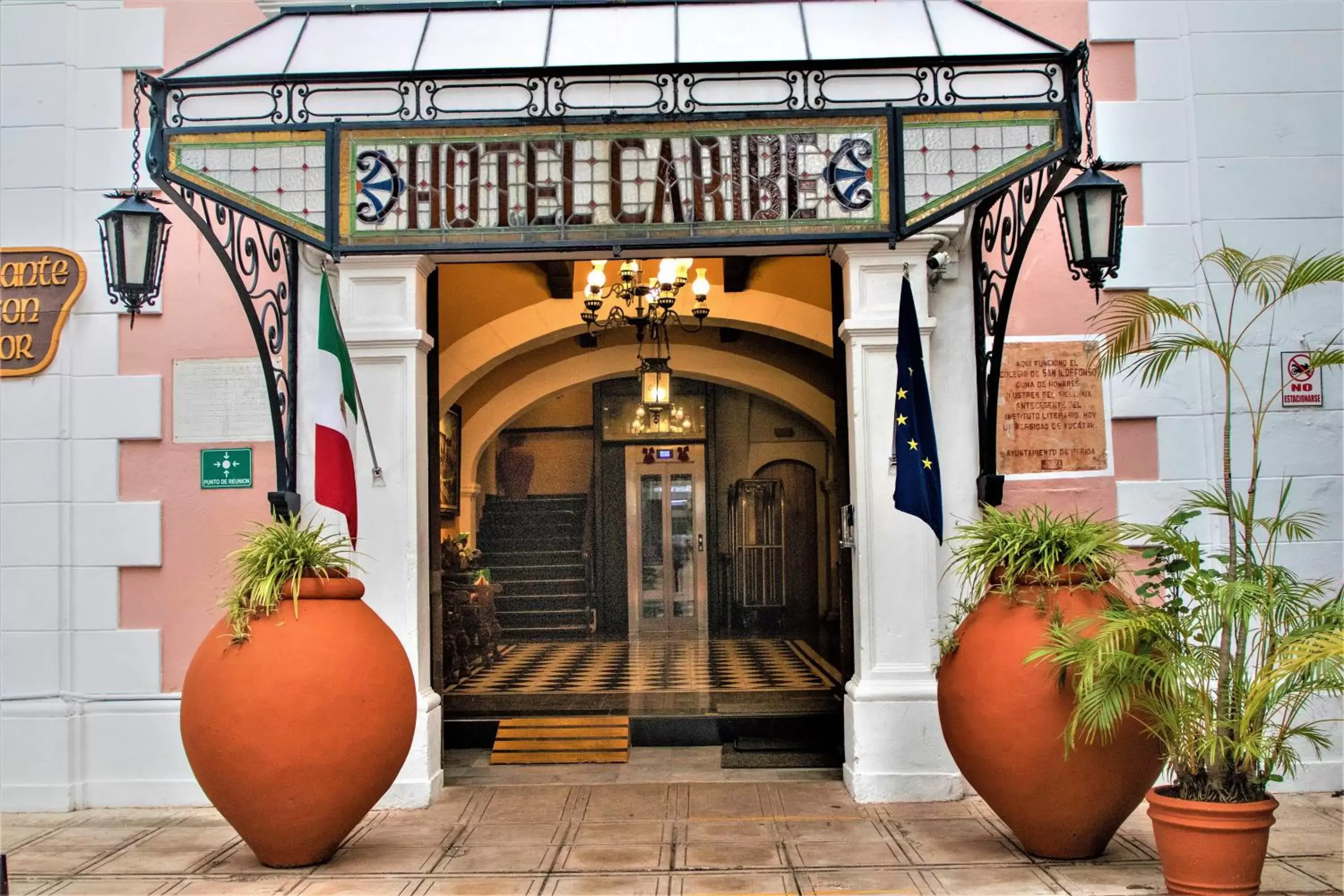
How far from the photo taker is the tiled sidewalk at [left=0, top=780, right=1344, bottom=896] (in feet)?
15.5

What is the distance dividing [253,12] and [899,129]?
368cm

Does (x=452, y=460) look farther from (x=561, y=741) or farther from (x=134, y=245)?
(x=134, y=245)

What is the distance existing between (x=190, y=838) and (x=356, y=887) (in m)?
1.35

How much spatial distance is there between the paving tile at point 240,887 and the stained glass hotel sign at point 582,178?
104 inches

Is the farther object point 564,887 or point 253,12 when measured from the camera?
point 253,12

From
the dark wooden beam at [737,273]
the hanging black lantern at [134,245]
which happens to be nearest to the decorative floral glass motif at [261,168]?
the hanging black lantern at [134,245]

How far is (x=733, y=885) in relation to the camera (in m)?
4.70

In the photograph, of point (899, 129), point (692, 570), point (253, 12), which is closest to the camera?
point (899, 129)

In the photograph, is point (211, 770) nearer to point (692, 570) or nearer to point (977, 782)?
point (977, 782)

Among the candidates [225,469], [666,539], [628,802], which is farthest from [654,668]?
[225,469]

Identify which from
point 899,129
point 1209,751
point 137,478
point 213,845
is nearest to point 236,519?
point 137,478

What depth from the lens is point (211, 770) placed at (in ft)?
15.7

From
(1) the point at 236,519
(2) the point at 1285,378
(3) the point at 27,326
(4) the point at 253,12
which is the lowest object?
(1) the point at 236,519

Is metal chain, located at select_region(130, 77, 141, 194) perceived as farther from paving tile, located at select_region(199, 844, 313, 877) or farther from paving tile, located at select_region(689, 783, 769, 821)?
paving tile, located at select_region(689, 783, 769, 821)
